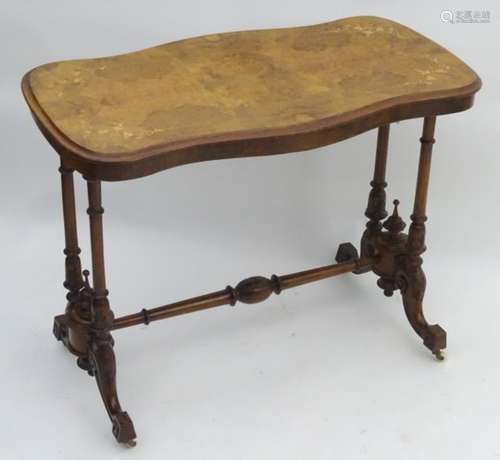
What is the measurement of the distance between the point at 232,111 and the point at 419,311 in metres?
0.75

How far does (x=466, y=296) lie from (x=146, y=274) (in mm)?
785

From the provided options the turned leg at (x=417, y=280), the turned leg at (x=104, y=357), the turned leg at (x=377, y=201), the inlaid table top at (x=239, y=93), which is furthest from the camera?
the turned leg at (x=377, y=201)

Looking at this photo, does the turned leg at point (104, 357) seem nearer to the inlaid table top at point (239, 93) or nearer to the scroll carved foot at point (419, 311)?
the inlaid table top at point (239, 93)

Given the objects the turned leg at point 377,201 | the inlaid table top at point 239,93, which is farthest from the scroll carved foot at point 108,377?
the turned leg at point 377,201

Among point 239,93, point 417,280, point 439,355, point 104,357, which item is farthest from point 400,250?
point 104,357

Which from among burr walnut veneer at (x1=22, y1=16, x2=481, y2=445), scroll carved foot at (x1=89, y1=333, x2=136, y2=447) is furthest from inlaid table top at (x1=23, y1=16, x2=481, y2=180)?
scroll carved foot at (x1=89, y1=333, x2=136, y2=447)

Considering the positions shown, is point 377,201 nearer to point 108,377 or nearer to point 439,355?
point 439,355

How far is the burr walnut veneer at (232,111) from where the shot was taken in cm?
217

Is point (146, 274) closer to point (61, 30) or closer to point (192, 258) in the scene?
point (192, 258)

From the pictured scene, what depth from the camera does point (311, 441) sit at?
2.46 m

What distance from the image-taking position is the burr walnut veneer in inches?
85.6

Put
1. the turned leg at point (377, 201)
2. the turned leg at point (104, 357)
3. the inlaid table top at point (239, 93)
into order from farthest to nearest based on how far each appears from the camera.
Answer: the turned leg at point (377, 201) → the turned leg at point (104, 357) → the inlaid table top at point (239, 93)

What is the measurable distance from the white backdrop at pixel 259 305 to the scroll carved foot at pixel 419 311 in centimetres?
4

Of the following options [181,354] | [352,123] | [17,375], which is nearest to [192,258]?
[181,354]
